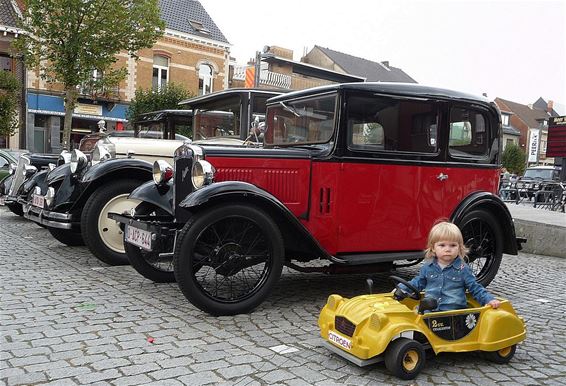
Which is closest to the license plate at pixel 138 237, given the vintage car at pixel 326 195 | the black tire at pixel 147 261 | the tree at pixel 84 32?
the vintage car at pixel 326 195

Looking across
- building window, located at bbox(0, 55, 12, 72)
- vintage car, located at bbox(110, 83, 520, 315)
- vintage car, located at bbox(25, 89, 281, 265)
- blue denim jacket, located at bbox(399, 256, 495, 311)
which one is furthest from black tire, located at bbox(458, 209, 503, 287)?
building window, located at bbox(0, 55, 12, 72)

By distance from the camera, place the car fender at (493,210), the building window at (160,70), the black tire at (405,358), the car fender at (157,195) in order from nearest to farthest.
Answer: the black tire at (405,358) → the car fender at (157,195) → the car fender at (493,210) → the building window at (160,70)

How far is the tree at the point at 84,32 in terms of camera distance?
49.6ft

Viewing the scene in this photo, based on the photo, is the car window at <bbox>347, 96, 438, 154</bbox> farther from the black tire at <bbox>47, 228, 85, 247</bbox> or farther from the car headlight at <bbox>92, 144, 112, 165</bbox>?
the black tire at <bbox>47, 228, 85, 247</bbox>

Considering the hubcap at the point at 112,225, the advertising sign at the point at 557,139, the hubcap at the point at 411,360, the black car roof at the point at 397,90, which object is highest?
the advertising sign at the point at 557,139

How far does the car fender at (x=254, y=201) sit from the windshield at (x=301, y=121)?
2.82 ft

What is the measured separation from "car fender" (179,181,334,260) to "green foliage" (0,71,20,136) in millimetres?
19621

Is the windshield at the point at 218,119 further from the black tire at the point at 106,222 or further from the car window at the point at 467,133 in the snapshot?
the car window at the point at 467,133

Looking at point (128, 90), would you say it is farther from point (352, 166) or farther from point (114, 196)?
point (352, 166)

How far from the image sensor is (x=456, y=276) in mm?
3197

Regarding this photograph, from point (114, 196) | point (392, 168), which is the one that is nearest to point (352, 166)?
point (392, 168)

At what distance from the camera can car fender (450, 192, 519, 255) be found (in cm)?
479

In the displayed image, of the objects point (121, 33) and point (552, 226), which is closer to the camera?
point (552, 226)

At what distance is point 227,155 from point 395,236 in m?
1.71
